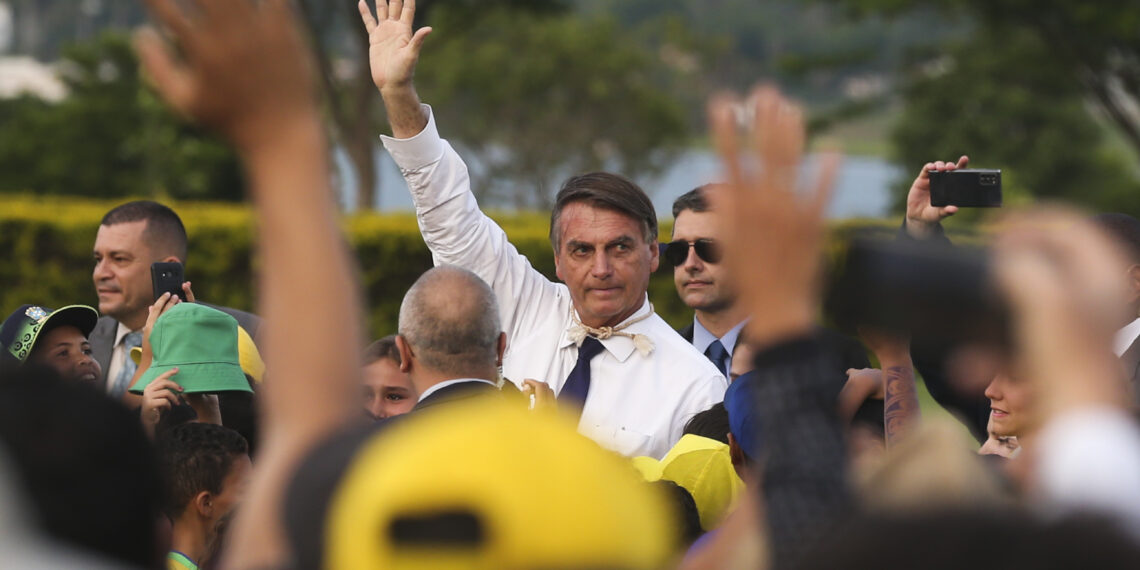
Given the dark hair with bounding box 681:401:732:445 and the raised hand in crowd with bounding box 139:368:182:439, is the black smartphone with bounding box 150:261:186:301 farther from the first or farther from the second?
the dark hair with bounding box 681:401:732:445

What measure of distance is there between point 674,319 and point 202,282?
14.7 feet

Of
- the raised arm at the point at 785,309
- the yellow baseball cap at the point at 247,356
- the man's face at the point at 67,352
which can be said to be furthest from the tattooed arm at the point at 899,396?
the man's face at the point at 67,352

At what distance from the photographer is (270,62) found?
177cm

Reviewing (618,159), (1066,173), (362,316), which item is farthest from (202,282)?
(1066,173)

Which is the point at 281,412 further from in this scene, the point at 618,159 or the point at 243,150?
the point at 618,159

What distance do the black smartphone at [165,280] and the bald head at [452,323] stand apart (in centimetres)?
210

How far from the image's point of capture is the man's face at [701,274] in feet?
17.7

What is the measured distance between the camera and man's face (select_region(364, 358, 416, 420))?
454 cm

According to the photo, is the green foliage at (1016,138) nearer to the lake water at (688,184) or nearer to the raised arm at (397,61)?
the lake water at (688,184)

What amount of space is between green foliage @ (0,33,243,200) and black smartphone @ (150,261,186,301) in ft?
76.1

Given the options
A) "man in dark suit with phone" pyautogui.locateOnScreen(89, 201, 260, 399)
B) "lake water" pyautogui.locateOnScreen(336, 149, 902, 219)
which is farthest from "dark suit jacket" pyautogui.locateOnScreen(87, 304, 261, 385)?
"lake water" pyautogui.locateOnScreen(336, 149, 902, 219)

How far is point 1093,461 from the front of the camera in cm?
169

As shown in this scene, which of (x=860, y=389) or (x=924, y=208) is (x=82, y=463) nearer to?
(x=860, y=389)

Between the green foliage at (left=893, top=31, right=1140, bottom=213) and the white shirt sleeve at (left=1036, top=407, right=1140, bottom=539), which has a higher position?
the green foliage at (left=893, top=31, right=1140, bottom=213)
